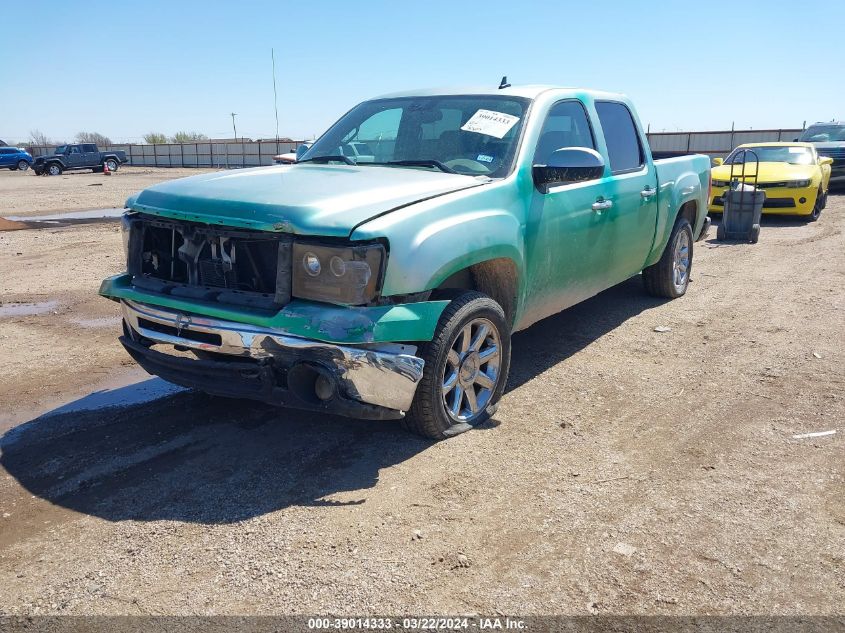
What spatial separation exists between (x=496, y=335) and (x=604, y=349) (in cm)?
190

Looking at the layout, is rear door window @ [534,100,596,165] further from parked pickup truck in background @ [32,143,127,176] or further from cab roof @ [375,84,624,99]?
parked pickup truck in background @ [32,143,127,176]

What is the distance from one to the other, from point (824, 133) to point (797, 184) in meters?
7.25

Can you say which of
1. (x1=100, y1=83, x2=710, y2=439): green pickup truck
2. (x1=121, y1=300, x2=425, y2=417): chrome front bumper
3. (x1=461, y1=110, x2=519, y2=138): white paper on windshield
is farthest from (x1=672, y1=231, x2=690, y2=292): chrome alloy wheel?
(x1=121, y1=300, x2=425, y2=417): chrome front bumper

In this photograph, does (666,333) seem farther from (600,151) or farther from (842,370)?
(600,151)

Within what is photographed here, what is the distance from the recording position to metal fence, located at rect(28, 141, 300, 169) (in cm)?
4672

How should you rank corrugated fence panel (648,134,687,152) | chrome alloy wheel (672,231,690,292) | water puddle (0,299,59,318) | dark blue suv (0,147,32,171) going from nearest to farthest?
water puddle (0,299,59,318), chrome alloy wheel (672,231,690,292), corrugated fence panel (648,134,687,152), dark blue suv (0,147,32,171)

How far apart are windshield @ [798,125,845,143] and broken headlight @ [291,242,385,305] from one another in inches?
756

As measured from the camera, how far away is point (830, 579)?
2.86 m

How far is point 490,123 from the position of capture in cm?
475

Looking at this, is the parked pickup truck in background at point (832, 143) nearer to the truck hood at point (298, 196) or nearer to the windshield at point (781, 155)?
the windshield at point (781, 155)

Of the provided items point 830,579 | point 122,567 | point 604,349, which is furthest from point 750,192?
point 122,567

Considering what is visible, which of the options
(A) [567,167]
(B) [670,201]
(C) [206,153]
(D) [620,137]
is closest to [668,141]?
(B) [670,201]

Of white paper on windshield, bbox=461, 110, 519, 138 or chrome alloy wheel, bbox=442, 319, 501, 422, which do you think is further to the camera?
white paper on windshield, bbox=461, 110, 519, 138

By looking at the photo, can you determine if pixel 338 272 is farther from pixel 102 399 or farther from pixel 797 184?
pixel 797 184
